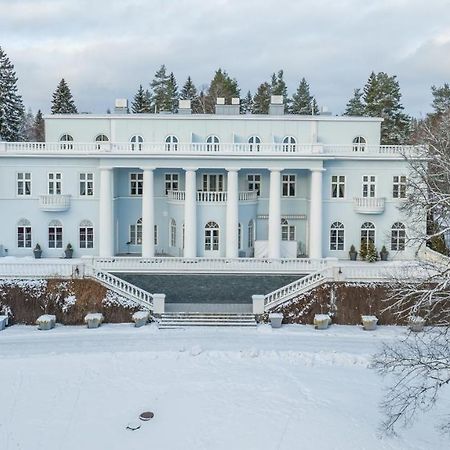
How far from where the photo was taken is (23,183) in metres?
35.6

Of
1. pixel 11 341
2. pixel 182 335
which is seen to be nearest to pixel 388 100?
pixel 182 335

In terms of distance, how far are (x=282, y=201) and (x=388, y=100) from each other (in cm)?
2646

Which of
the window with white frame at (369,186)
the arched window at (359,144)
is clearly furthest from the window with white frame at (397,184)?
the arched window at (359,144)

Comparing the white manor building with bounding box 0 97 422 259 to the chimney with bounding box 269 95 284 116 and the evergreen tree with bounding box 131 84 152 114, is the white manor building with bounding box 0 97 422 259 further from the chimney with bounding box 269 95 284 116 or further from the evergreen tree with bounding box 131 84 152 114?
the evergreen tree with bounding box 131 84 152 114

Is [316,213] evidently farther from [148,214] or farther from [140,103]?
[140,103]

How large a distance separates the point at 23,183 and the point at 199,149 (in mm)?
11519

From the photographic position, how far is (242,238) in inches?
1388

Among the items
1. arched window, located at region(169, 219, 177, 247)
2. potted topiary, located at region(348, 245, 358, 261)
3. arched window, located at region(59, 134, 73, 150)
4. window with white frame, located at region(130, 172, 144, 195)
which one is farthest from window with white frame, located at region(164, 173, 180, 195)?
potted topiary, located at region(348, 245, 358, 261)

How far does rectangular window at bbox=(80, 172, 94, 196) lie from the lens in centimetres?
3569

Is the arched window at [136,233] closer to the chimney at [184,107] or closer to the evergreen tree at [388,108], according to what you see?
the chimney at [184,107]

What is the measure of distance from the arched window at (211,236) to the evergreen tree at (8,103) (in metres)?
28.4

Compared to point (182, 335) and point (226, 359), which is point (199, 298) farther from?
point (226, 359)

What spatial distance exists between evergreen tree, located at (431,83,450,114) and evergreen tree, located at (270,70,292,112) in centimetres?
1735

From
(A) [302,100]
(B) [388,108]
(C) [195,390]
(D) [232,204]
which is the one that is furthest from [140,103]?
(C) [195,390]
